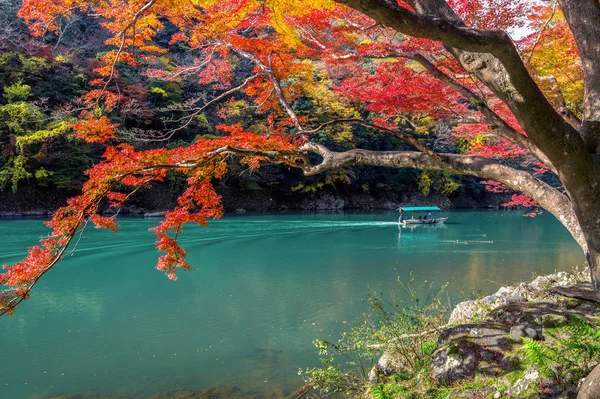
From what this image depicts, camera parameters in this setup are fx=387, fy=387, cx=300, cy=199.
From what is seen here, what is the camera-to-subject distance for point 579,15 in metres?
2.02

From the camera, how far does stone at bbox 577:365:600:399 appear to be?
1.58 meters

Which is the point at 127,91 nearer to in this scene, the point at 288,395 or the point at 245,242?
the point at 245,242

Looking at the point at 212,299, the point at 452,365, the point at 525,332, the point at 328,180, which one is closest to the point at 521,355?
the point at 525,332

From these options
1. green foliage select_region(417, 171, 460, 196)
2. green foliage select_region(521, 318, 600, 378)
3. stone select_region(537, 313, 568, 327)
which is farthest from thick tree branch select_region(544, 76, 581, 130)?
green foliage select_region(417, 171, 460, 196)

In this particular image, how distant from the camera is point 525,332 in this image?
2.75 meters

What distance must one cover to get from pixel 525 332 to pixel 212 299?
5515 mm

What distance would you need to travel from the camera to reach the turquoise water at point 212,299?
14.7ft

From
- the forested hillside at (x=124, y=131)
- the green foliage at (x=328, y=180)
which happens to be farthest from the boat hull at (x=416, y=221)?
the green foliage at (x=328, y=180)

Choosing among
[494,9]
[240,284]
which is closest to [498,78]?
[494,9]

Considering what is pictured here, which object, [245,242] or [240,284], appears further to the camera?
[245,242]

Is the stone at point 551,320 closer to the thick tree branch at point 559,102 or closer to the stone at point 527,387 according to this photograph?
the stone at point 527,387

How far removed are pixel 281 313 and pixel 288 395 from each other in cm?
244

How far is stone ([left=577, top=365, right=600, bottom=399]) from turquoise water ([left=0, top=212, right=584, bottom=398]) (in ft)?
A: 9.86

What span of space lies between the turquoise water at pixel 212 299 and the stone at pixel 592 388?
118 inches
